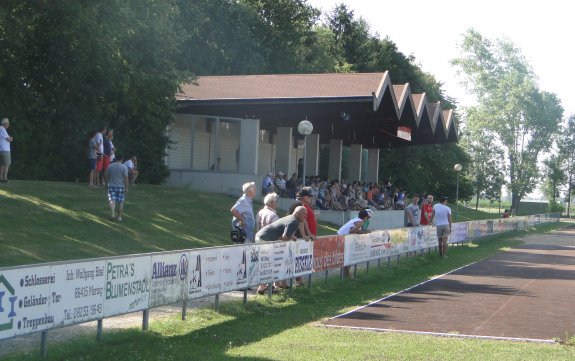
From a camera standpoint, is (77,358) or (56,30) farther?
(56,30)

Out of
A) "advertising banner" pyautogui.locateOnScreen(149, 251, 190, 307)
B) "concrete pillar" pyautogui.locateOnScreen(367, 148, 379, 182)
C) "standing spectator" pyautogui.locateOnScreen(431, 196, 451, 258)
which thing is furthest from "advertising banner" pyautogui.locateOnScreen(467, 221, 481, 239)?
"advertising banner" pyautogui.locateOnScreen(149, 251, 190, 307)

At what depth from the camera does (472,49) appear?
84750 millimetres

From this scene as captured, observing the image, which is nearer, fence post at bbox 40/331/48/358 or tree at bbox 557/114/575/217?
fence post at bbox 40/331/48/358

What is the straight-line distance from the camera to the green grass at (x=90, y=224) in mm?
17578

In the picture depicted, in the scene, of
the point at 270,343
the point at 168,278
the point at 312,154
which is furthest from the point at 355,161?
the point at 270,343

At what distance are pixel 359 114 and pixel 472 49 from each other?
5048 cm

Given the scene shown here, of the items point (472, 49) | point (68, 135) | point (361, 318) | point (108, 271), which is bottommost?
point (361, 318)

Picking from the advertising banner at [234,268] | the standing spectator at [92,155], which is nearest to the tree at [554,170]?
the standing spectator at [92,155]

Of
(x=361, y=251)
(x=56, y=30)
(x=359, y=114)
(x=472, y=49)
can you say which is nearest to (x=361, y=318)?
(x=361, y=251)

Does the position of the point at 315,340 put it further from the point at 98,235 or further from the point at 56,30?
the point at 56,30

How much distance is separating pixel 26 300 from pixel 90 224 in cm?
1196

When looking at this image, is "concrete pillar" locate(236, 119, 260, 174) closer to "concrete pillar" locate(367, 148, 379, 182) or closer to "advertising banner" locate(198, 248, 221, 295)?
"concrete pillar" locate(367, 148, 379, 182)

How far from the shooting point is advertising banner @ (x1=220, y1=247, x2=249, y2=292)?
43.4 feet

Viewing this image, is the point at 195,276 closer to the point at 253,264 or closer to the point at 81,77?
the point at 253,264
